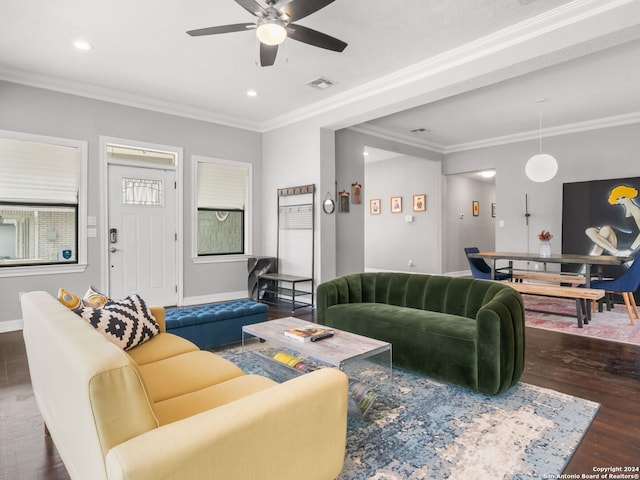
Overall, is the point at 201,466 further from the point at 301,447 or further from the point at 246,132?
the point at 246,132

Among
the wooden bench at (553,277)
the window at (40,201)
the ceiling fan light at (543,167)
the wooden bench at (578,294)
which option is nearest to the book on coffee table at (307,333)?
the wooden bench at (578,294)

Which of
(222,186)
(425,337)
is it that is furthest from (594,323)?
(222,186)

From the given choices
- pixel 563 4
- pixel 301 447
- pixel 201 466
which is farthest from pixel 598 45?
pixel 201 466

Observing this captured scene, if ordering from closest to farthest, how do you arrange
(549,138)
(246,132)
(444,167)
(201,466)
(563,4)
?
1. (201,466)
2. (563,4)
3. (246,132)
4. (549,138)
5. (444,167)

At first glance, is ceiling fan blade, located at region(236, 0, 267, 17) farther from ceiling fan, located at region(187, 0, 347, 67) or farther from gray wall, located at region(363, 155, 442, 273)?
gray wall, located at region(363, 155, 442, 273)

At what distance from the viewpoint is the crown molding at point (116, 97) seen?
4266mm

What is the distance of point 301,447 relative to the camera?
1290 millimetres

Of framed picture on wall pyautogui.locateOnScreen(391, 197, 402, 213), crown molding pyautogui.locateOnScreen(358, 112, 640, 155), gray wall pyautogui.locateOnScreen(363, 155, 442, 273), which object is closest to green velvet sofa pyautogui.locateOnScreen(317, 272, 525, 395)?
crown molding pyautogui.locateOnScreen(358, 112, 640, 155)

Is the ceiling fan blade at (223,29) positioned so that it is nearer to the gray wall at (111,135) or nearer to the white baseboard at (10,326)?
the gray wall at (111,135)

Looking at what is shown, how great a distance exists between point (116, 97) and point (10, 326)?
307 cm

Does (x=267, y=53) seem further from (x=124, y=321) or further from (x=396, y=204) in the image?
(x=396, y=204)

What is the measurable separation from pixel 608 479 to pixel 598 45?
3.15 m

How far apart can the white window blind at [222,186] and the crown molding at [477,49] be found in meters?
1.66

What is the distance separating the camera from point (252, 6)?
2.54 metres
